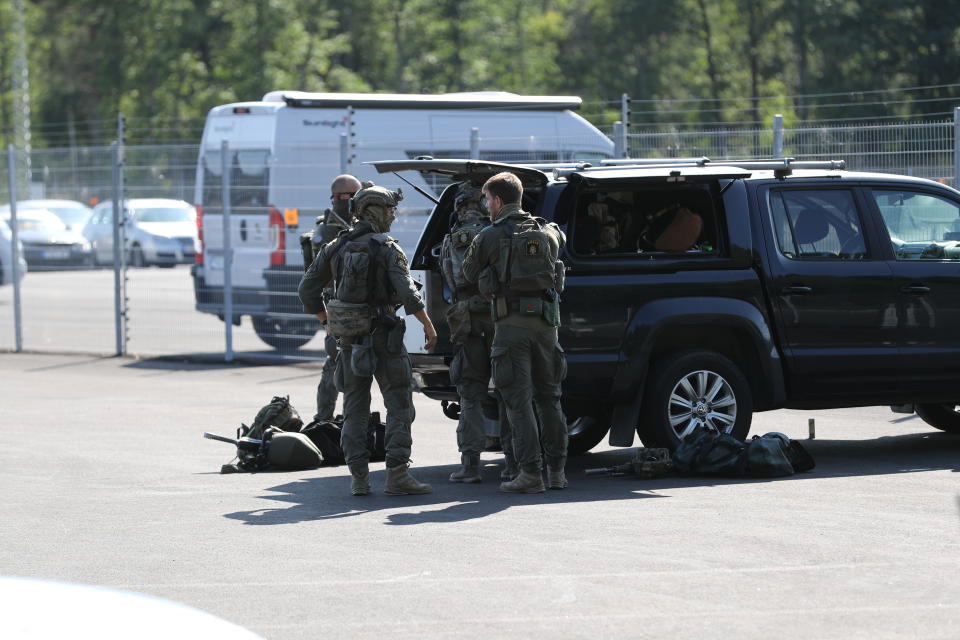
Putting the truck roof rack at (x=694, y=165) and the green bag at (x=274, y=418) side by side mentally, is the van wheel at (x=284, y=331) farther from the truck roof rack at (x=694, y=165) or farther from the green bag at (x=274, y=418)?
the truck roof rack at (x=694, y=165)

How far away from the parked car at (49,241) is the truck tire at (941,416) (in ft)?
39.9

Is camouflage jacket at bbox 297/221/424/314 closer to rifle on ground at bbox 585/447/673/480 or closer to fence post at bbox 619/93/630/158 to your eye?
rifle on ground at bbox 585/447/673/480

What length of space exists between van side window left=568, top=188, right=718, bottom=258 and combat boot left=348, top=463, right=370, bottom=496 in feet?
6.25

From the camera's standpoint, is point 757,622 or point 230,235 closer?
point 757,622

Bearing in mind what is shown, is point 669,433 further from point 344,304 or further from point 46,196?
point 46,196

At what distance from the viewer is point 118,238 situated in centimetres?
1797

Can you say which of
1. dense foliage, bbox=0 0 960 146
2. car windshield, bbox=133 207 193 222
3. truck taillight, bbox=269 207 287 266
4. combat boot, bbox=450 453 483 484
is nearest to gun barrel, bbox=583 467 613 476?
combat boot, bbox=450 453 483 484

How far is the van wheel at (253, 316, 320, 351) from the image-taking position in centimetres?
1698

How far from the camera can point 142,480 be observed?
9.68m

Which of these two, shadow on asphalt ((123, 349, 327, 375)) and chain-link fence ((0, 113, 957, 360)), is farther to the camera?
shadow on asphalt ((123, 349, 327, 375))

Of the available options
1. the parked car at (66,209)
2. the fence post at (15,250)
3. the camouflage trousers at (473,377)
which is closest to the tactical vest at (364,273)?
the camouflage trousers at (473,377)

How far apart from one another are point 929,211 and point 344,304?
13.1 ft

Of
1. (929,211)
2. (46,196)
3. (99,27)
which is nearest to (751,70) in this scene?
(99,27)

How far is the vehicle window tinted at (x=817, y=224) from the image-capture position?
384 inches
